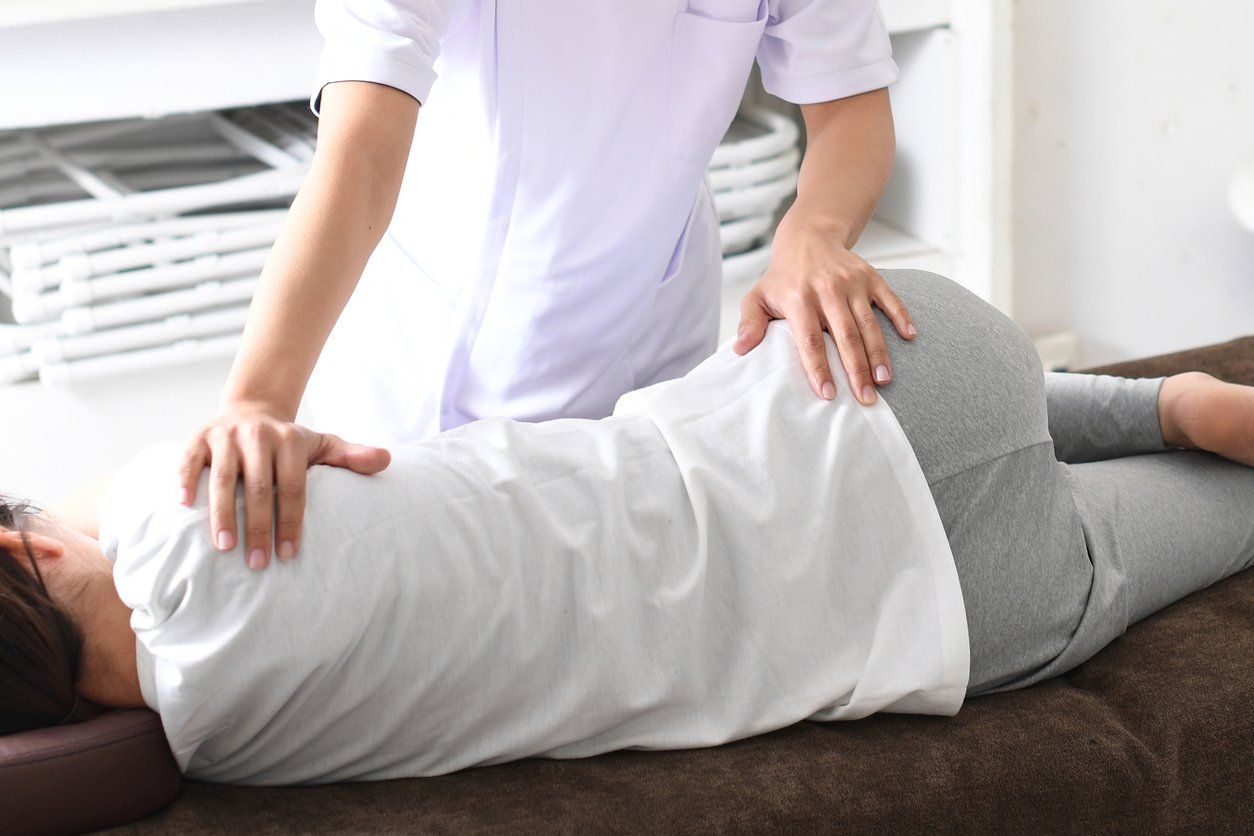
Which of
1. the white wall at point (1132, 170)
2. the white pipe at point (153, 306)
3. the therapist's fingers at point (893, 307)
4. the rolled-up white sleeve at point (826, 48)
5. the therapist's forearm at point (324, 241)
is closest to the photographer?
the therapist's forearm at point (324, 241)

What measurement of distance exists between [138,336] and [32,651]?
42.1 inches

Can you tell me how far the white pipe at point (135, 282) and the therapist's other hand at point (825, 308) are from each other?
937 mm

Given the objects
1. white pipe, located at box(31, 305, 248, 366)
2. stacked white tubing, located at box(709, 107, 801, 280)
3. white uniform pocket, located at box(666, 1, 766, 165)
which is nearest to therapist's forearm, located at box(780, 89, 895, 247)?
white uniform pocket, located at box(666, 1, 766, 165)

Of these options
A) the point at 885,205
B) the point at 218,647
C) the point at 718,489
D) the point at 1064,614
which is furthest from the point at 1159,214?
the point at 218,647

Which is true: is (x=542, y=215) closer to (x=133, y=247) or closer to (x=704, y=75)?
(x=704, y=75)

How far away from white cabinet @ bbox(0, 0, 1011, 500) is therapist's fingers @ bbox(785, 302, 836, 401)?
103 cm

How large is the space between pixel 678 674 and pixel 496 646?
15cm

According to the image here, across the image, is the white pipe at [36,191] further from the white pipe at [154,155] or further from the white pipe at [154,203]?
the white pipe at [154,203]

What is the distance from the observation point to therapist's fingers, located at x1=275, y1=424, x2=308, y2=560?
906 mm

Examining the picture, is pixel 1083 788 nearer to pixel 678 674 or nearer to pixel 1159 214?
pixel 678 674

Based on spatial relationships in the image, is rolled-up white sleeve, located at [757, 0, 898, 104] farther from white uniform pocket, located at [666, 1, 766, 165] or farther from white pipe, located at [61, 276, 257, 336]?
white pipe, located at [61, 276, 257, 336]

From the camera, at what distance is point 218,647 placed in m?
0.88

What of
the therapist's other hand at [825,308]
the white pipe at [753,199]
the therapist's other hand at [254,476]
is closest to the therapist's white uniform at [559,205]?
the therapist's other hand at [825,308]

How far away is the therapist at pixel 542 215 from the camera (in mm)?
1080
